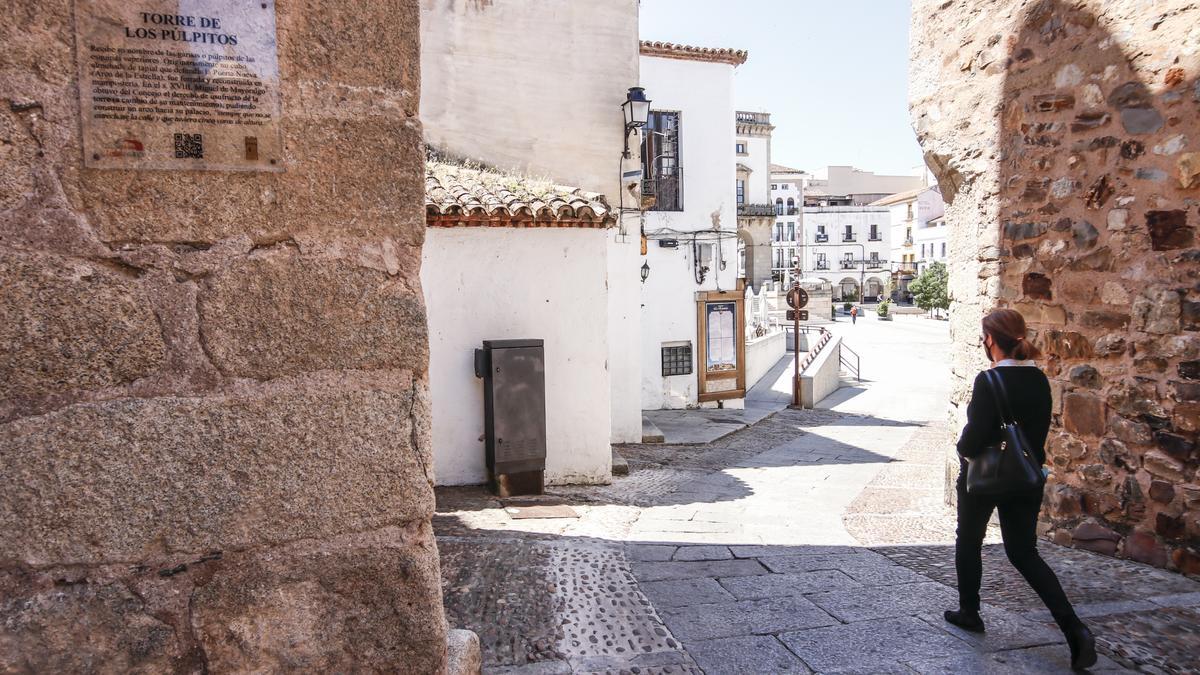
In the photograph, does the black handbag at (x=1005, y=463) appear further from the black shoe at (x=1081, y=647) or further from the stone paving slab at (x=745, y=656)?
the stone paving slab at (x=745, y=656)

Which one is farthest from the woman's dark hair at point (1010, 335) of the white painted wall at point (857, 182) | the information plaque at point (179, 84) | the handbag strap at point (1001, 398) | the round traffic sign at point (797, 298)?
the white painted wall at point (857, 182)

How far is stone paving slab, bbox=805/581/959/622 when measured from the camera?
3.75 metres

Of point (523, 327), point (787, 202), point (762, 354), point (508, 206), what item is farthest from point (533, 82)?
point (787, 202)

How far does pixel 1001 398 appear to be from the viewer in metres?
3.31

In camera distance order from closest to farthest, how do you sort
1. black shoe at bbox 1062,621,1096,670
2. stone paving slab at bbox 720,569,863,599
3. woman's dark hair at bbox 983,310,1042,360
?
1. black shoe at bbox 1062,621,1096,670
2. woman's dark hair at bbox 983,310,1042,360
3. stone paving slab at bbox 720,569,863,599

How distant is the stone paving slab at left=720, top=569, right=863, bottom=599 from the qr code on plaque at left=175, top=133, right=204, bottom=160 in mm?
3370

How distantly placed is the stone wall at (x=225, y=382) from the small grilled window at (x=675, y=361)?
44.6 feet

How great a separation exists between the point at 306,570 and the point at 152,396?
46 centimetres

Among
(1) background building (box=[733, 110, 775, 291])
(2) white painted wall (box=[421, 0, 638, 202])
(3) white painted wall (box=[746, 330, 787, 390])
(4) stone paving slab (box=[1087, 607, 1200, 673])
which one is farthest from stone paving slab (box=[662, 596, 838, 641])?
(1) background building (box=[733, 110, 775, 291])

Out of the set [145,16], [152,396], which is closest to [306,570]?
[152,396]

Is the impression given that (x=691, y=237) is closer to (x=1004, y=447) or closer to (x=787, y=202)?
(x=1004, y=447)

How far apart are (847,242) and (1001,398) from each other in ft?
214

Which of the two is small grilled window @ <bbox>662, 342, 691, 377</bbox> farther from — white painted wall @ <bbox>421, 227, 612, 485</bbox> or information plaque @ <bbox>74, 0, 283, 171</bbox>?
information plaque @ <bbox>74, 0, 283, 171</bbox>

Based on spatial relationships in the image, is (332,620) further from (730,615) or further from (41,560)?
(730,615)
